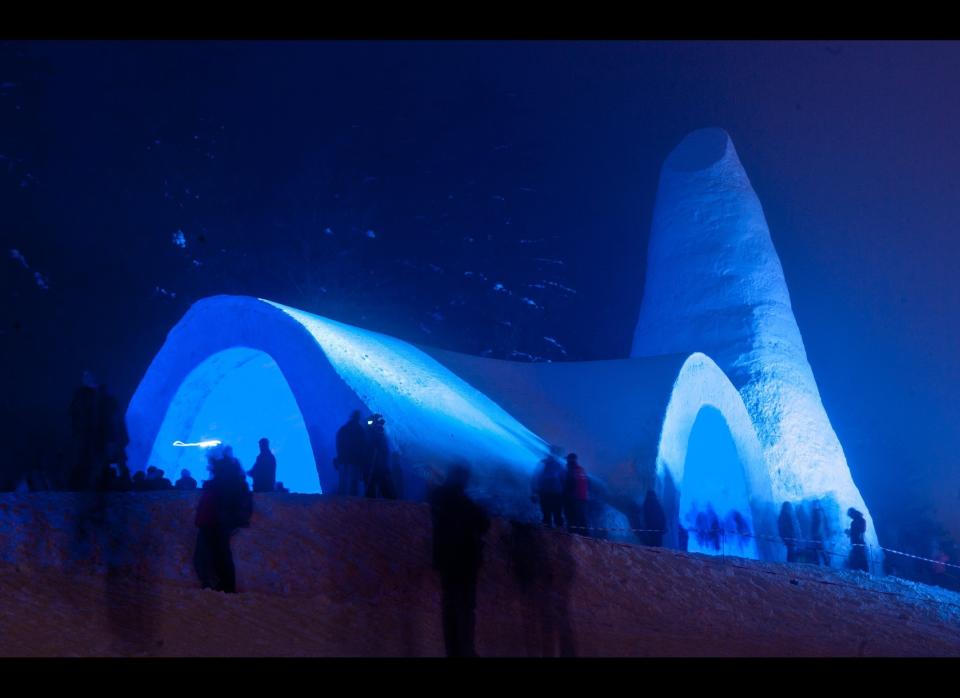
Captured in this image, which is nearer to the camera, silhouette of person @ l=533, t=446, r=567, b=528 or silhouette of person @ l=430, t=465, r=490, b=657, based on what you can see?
silhouette of person @ l=430, t=465, r=490, b=657

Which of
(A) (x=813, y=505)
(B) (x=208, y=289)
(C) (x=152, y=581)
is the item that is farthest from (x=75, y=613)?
(B) (x=208, y=289)

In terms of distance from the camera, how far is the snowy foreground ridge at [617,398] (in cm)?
983

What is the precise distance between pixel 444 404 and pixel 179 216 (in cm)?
2323

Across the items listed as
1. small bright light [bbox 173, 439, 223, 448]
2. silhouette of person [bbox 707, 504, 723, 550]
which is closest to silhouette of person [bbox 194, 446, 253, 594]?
small bright light [bbox 173, 439, 223, 448]

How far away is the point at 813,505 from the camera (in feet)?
51.9

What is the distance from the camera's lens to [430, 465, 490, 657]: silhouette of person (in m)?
4.85

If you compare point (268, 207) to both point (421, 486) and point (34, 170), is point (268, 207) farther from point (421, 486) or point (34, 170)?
point (421, 486)

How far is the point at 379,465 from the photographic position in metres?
7.76

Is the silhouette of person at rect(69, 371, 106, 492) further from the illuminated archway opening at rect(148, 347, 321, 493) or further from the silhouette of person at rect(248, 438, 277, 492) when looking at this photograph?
the illuminated archway opening at rect(148, 347, 321, 493)

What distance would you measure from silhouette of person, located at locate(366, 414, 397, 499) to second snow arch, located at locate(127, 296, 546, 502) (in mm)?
1009

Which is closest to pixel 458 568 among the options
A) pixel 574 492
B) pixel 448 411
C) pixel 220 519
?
pixel 220 519

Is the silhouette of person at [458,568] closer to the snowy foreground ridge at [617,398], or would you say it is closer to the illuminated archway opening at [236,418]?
the snowy foreground ridge at [617,398]

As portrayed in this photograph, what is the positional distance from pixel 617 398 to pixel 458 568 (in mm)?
9092

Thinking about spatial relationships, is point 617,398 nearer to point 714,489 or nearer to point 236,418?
point 714,489
